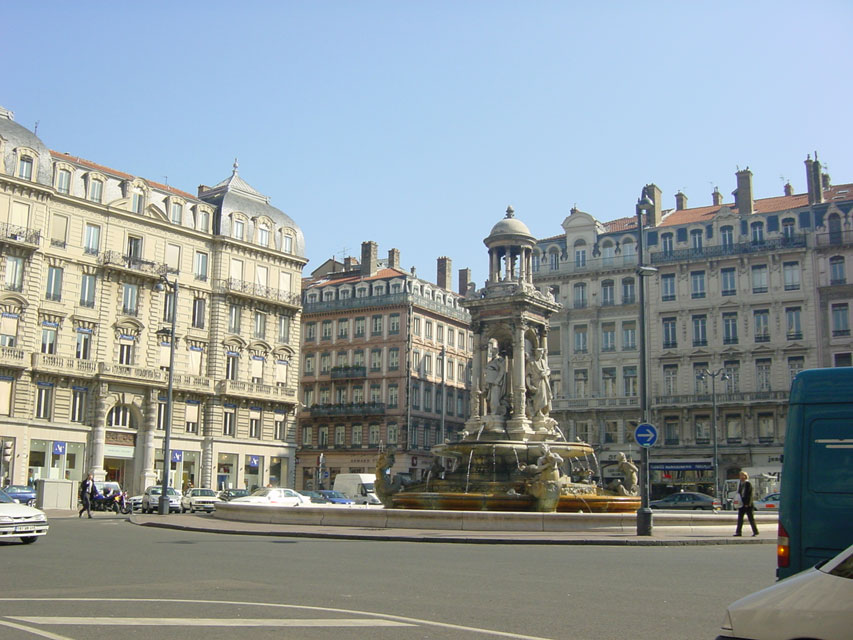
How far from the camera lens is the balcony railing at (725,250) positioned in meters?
62.7

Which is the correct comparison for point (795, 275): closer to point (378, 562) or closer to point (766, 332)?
point (766, 332)

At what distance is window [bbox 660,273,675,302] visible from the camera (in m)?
66.4

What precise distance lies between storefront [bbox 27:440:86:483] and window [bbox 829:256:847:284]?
47.2 m

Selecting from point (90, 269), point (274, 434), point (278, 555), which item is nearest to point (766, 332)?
point (274, 434)

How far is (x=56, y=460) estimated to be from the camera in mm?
52656

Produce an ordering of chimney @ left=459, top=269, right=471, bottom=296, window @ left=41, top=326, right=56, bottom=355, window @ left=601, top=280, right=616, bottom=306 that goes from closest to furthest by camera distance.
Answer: window @ left=41, top=326, right=56, bottom=355 < window @ left=601, top=280, right=616, bottom=306 < chimney @ left=459, top=269, right=471, bottom=296

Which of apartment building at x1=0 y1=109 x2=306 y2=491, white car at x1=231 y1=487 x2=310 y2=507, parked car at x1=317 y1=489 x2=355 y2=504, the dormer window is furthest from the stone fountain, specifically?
the dormer window

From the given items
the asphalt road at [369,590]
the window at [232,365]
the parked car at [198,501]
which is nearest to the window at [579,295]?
the window at [232,365]

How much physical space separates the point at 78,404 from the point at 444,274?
136 feet

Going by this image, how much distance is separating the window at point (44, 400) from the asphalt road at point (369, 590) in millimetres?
34634

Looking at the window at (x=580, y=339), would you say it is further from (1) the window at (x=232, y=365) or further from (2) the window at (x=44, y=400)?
(2) the window at (x=44, y=400)

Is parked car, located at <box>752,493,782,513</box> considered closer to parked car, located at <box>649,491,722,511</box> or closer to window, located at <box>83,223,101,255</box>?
parked car, located at <box>649,491,722,511</box>

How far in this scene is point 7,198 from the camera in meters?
50.7

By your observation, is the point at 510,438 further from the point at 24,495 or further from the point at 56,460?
the point at 56,460
